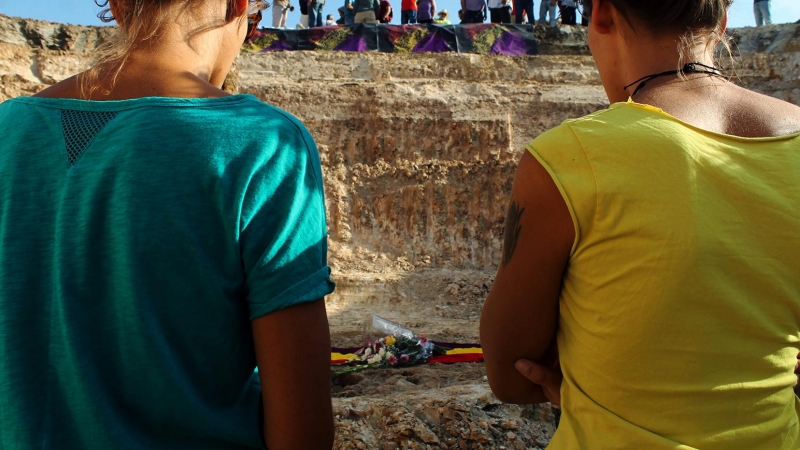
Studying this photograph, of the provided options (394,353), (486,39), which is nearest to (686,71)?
(394,353)

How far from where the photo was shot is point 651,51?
1.24 m

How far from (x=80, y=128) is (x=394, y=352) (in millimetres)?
3901

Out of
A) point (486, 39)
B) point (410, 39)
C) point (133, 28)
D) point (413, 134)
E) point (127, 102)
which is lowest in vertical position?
point (413, 134)

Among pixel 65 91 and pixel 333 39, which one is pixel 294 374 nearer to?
pixel 65 91

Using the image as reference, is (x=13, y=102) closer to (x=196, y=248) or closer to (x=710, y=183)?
(x=196, y=248)

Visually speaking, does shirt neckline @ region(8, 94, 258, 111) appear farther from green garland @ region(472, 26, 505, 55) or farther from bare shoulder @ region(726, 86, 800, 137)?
green garland @ region(472, 26, 505, 55)

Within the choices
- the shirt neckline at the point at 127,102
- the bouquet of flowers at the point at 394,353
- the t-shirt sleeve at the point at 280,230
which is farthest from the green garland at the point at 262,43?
the t-shirt sleeve at the point at 280,230

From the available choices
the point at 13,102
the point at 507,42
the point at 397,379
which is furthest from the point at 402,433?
the point at 507,42

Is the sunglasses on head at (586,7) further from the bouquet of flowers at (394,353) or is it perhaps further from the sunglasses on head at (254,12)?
the bouquet of flowers at (394,353)

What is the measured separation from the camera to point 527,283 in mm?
1178

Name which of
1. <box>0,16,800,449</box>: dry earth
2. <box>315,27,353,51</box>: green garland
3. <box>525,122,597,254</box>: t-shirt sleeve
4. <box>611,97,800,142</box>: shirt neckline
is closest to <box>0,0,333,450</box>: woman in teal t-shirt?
<box>525,122,597,254</box>: t-shirt sleeve

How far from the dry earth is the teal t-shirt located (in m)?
4.95

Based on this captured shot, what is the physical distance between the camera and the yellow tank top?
1.02 metres

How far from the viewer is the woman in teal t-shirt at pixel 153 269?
99 cm
